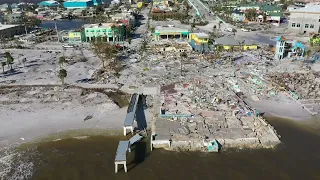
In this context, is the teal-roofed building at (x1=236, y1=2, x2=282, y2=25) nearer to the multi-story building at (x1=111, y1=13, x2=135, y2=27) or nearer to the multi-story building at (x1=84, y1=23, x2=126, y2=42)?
the multi-story building at (x1=111, y1=13, x2=135, y2=27)

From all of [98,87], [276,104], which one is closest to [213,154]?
[276,104]

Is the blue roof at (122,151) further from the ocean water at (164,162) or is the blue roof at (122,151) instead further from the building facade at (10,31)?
the building facade at (10,31)

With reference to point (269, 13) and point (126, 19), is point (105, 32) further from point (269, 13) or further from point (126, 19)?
point (269, 13)

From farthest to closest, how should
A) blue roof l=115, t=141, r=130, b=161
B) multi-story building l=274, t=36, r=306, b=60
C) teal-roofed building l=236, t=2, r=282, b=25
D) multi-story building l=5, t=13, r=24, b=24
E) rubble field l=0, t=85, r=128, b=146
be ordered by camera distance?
multi-story building l=5, t=13, r=24, b=24 → teal-roofed building l=236, t=2, r=282, b=25 → multi-story building l=274, t=36, r=306, b=60 → rubble field l=0, t=85, r=128, b=146 → blue roof l=115, t=141, r=130, b=161

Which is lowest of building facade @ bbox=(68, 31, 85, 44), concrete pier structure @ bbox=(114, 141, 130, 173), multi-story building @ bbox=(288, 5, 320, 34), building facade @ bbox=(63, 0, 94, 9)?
concrete pier structure @ bbox=(114, 141, 130, 173)

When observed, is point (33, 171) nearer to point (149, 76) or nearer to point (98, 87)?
point (98, 87)

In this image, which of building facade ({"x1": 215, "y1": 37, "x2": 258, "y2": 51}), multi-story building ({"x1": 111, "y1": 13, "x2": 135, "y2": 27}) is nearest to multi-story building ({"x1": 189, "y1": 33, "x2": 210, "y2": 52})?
building facade ({"x1": 215, "y1": 37, "x2": 258, "y2": 51})

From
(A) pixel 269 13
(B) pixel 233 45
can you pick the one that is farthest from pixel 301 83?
(A) pixel 269 13
